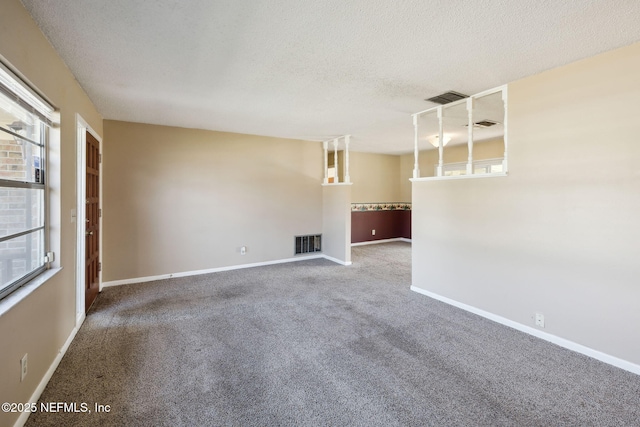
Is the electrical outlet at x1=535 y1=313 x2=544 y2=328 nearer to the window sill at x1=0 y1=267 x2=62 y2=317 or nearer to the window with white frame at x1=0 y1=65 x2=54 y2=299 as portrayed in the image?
the window sill at x1=0 y1=267 x2=62 y2=317

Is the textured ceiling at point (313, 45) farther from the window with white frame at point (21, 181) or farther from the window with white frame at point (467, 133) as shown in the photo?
the window with white frame at point (21, 181)

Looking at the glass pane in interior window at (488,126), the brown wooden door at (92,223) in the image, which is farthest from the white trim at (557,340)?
the brown wooden door at (92,223)

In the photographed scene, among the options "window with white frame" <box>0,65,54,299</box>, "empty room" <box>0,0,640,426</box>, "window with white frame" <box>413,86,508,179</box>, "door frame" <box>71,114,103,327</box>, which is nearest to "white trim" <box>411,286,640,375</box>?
"empty room" <box>0,0,640,426</box>

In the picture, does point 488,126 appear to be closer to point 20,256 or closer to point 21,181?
point 21,181

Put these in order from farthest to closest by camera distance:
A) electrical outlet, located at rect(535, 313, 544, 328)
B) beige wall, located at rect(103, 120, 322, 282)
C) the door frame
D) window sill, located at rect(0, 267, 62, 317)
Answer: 1. beige wall, located at rect(103, 120, 322, 282)
2. the door frame
3. electrical outlet, located at rect(535, 313, 544, 328)
4. window sill, located at rect(0, 267, 62, 317)

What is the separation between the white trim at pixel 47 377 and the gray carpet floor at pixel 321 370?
0.04 metres

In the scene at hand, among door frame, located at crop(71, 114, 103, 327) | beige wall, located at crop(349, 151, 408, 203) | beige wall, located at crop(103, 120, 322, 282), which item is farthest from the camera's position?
beige wall, located at crop(349, 151, 408, 203)

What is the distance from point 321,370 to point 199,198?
11.8ft

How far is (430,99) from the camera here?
11.1 feet

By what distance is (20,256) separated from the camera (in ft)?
6.10

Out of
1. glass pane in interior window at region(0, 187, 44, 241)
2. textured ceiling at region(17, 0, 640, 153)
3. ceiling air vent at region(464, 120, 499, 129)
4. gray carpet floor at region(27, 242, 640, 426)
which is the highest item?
ceiling air vent at region(464, 120, 499, 129)

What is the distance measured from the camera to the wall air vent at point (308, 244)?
590cm

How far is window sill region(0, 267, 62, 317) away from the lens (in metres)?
1.52

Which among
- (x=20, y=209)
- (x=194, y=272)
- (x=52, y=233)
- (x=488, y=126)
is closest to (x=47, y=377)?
(x=52, y=233)
